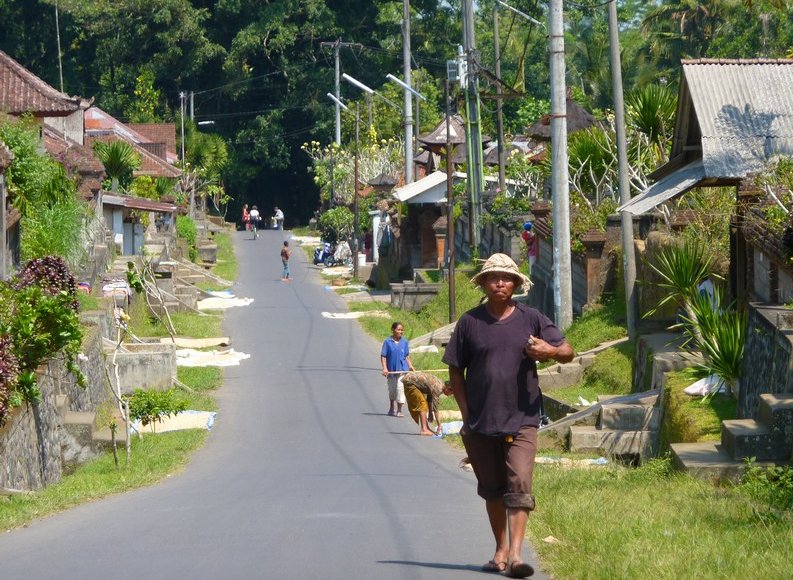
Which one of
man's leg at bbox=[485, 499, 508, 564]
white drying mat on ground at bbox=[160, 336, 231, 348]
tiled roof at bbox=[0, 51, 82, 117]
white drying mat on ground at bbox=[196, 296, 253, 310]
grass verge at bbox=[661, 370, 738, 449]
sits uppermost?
tiled roof at bbox=[0, 51, 82, 117]

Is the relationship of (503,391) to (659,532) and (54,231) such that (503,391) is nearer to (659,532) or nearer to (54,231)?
(659,532)

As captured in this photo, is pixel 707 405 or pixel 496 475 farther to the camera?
pixel 707 405

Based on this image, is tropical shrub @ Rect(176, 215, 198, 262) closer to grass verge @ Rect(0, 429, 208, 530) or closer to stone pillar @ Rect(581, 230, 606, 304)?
stone pillar @ Rect(581, 230, 606, 304)

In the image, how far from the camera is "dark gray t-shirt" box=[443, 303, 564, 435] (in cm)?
841

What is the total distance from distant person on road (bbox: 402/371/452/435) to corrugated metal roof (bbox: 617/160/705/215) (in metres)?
4.60

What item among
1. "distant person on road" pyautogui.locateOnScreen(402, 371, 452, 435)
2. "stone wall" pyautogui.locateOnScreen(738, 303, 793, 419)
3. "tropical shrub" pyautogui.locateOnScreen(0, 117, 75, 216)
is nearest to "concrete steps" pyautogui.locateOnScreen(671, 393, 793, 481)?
"stone wall" pyautogui.locateOnScreen(738, 303, 793, 419)

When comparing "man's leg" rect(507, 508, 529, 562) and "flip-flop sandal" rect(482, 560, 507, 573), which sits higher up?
"man's leg" rect(507, 508, 529, 562)

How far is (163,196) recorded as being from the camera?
59156mm

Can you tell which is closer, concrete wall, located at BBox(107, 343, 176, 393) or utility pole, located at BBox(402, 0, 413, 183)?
concrete wall, located at BBox(107, 343, 176, 393)

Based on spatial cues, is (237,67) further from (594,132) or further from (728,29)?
(594,132)

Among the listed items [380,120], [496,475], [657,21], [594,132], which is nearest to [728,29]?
[657,21]

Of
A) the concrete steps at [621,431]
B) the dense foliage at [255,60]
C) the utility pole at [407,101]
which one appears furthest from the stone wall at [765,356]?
the dense foliage at [255,60]

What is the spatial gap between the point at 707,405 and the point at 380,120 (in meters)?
63.7

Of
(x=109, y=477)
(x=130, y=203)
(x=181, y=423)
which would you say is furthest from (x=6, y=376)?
(x=130, y=203)
